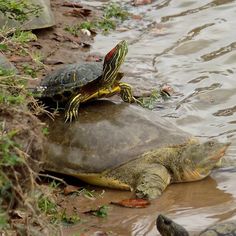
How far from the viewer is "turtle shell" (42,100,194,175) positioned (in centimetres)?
577

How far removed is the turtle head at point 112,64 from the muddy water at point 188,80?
3.36 ft

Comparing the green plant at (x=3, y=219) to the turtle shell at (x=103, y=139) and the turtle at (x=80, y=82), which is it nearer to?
the turtle shell at (x=103, y=139)

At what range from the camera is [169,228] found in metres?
4.60

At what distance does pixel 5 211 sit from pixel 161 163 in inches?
105

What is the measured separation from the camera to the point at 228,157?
6.19 m

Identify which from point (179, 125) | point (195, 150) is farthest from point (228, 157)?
point (179, 125)

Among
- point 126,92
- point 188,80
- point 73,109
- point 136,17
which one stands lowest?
point 136,17

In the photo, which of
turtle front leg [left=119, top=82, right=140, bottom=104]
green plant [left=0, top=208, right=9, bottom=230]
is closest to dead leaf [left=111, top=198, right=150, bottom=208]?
turtle front leg [left=119, top=82, right=140, bottom=104]

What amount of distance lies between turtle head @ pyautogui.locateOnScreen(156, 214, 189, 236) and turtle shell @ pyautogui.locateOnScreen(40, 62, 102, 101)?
66.9 inches

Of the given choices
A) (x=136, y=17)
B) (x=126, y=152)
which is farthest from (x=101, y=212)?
(x=136, y=17)

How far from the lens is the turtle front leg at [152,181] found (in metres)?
5.55

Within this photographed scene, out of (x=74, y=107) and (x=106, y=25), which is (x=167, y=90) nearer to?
(x=74, y=107)

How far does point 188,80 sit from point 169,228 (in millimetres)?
3728

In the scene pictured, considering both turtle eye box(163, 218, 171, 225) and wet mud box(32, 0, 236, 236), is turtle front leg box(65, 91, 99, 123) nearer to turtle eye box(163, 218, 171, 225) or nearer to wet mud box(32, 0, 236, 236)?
wet mud box(32, 0, 236, 236)
